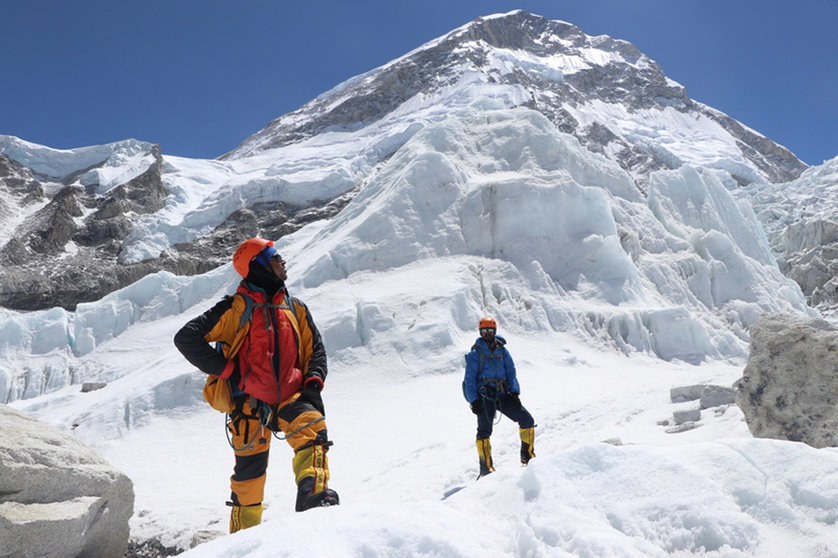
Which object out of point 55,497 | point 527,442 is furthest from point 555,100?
point 55,497

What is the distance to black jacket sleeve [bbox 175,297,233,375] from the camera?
10.8ft

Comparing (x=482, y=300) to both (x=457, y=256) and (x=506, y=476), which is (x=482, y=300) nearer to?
(x=457, y=256)

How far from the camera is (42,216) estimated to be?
62156 mm

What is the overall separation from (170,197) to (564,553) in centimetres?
6712

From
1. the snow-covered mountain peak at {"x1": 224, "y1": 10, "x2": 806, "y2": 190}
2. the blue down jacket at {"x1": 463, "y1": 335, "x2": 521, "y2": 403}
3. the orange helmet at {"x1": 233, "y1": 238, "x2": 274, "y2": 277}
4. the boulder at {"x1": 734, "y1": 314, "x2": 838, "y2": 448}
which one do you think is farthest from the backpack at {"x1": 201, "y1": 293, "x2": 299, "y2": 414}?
the snow-covered mountain peak at {"x1": 224, "y1": 10, "x2": 806, "y2": 190}

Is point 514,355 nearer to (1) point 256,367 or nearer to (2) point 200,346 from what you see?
(1) point 256,367

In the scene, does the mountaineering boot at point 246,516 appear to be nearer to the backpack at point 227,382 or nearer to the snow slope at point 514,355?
the snow slope at point 514,355

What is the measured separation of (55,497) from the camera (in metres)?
3.97

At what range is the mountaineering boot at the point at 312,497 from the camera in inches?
109

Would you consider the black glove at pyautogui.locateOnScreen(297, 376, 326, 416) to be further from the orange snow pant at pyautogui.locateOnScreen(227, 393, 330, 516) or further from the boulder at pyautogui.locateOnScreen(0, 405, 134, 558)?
the boulder at pyautogui.locateOnScreen(0, 405, 134, 558)

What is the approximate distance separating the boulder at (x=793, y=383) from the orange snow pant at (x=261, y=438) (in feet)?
13.3

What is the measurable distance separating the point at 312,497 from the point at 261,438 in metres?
0.74

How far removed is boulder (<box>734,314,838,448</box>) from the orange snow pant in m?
4.05

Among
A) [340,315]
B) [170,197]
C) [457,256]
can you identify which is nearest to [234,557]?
[340,315]
